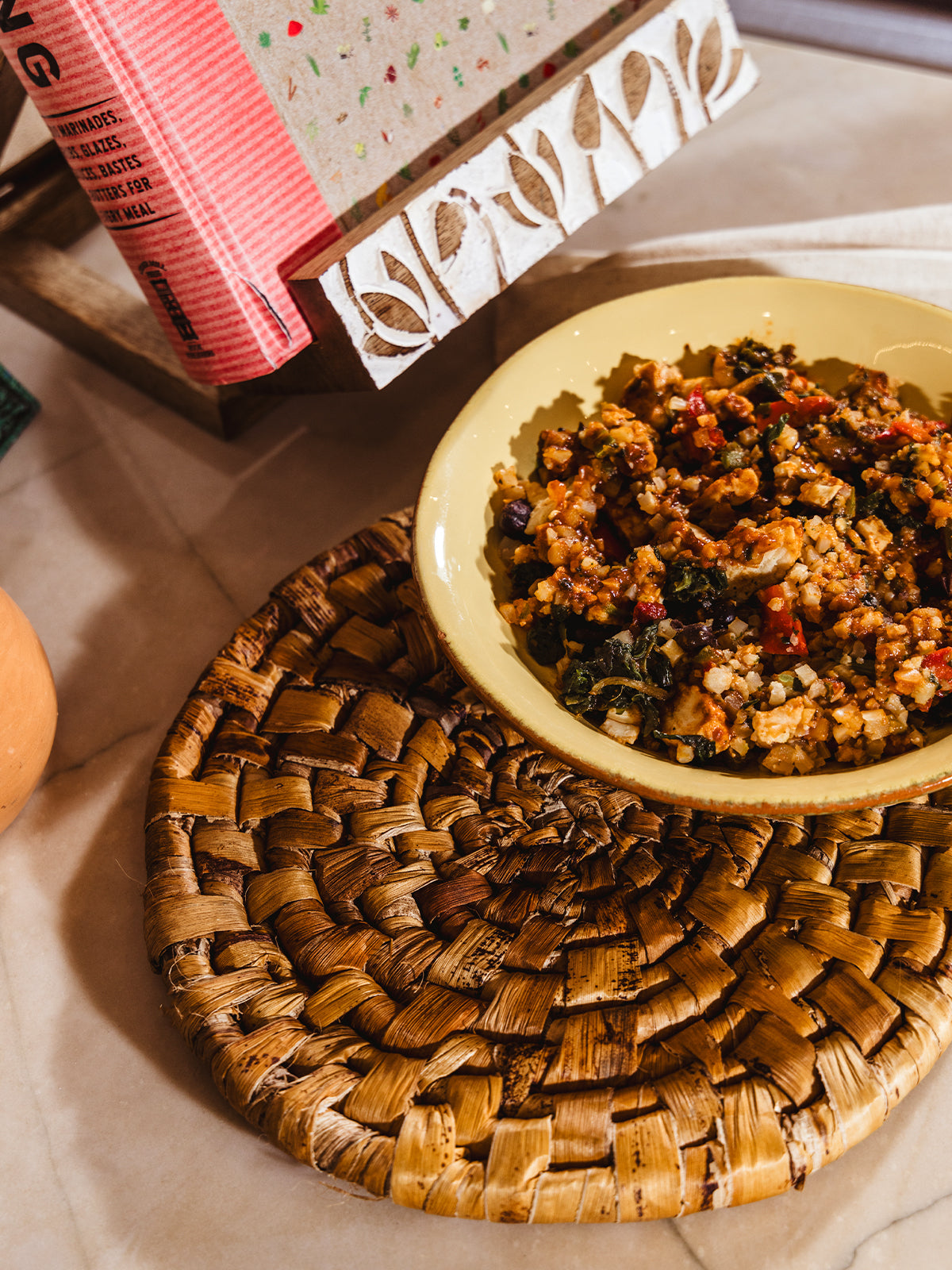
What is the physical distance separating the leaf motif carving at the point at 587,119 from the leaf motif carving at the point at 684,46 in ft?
0.55

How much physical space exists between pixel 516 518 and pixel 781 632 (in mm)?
291

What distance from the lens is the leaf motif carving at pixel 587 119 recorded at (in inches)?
44.6

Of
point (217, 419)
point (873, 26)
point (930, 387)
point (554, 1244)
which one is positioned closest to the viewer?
point (554, 1244)

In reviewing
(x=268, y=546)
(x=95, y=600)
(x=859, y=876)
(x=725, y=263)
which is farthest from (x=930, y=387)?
(x=95, y=600)

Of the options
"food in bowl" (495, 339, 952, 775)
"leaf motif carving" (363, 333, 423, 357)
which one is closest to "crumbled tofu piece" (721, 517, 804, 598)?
"food in bowl" (495, 339, 952, 775)

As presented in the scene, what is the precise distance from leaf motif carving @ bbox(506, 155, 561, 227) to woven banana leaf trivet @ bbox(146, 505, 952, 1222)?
1.75 ft

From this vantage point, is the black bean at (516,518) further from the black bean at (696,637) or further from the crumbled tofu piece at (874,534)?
the crumbled tofu piece at (874,534)

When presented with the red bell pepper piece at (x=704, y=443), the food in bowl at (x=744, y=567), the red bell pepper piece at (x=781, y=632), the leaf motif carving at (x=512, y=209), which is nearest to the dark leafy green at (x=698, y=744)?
the food in bowl at (x=744, y=567)

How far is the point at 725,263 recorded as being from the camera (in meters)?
1.35

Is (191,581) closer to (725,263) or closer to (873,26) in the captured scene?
(725,263)

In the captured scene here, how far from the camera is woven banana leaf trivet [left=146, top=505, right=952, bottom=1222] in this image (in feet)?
2.37

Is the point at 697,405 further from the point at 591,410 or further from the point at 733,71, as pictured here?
the point at 733,71

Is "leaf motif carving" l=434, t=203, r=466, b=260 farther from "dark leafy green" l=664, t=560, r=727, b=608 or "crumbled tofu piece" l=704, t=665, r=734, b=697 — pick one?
"crumbled tofu piece" l=704, t=665, r=734, b=697

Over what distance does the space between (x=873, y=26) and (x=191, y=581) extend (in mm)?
1899
